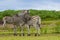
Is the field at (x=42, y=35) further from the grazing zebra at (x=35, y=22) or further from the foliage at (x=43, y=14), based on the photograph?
the foliage at (x=43, y=14)

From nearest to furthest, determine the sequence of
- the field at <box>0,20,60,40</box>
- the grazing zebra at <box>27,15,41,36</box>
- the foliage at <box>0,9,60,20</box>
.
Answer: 1. the field at <box>0,20,60,40</box>
2. the grazing zebra at <box>27,15,41,36</box>
3. the foliage at <box>0,9,60,20</box>

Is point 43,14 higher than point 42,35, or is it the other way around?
point 43,14

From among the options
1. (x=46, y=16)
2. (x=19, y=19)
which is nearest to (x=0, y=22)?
(x=46, y=16)

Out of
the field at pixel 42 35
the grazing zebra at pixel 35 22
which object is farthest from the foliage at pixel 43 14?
the grazing zebra at pixel 35 22

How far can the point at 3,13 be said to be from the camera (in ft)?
149

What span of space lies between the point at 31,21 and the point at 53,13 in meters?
20.9

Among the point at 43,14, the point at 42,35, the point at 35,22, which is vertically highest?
the point at 43,14

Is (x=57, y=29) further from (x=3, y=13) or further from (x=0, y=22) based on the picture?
(x=3, y=13)

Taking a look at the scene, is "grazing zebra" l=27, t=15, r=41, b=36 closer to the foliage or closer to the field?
the field

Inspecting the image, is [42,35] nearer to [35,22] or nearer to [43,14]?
[35,22]

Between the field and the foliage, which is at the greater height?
the foliage

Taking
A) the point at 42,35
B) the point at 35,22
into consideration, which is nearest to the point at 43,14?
the point at 35,22

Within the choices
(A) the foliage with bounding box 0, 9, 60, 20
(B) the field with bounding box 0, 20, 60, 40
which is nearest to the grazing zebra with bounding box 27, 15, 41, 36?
(B) the field with bounding box 0, 20, 60, 40

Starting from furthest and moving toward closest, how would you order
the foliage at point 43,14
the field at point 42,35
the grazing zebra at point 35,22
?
1. the foliage at point 43,14
2. the grazing zebra at point 35,22
3. the field at point 42,35
